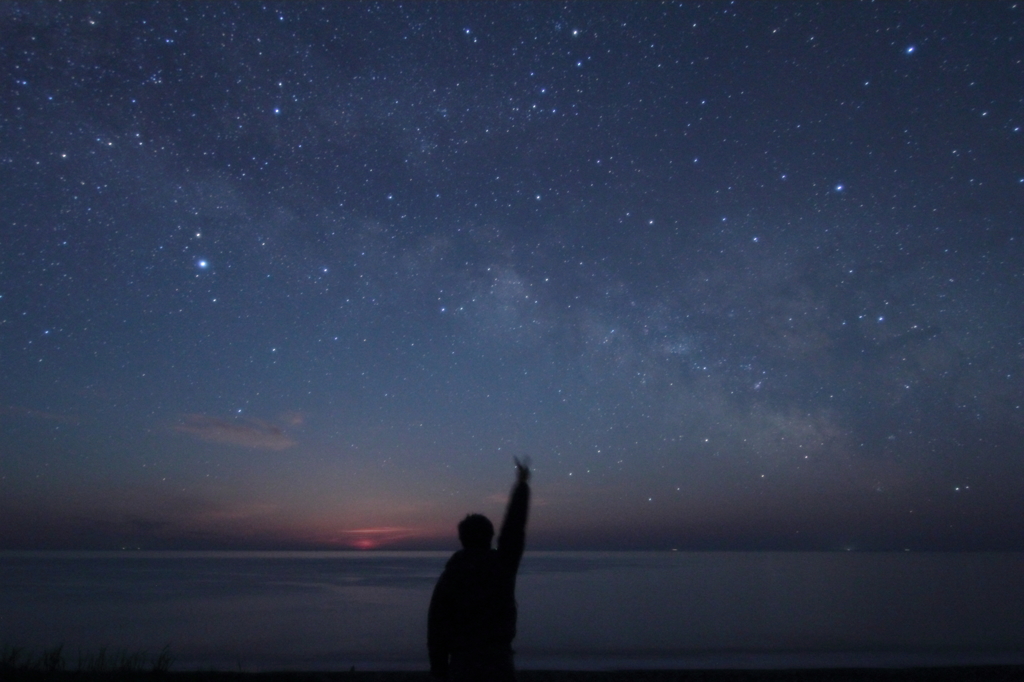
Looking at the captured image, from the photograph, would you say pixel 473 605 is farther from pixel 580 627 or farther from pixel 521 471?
pixel 580 627

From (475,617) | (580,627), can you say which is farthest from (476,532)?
(580,627)

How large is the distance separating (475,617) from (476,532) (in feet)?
1.44

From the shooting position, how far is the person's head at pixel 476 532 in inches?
138

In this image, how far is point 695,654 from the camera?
67.7ft

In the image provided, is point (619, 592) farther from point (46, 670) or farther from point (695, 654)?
point (46, 670)

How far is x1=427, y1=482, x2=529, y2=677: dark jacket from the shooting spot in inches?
130

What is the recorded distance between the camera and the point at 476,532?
11.6 feet

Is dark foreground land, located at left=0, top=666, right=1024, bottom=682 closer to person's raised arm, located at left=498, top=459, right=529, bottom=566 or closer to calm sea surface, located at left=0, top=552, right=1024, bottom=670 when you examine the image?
calm sea surface, located at left=0, top=552, right=1024, bottom=670

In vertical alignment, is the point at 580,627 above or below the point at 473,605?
below

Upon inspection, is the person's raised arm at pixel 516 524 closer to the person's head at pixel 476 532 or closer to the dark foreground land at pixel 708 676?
the person's head at pixel 476 532

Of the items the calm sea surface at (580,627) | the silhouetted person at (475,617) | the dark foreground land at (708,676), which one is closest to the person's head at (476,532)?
the silhouetted person at (475,617)

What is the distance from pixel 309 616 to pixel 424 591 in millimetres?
22830

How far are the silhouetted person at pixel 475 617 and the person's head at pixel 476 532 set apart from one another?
0.07 ft

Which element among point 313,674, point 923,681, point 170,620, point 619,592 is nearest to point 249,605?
point 170,620
